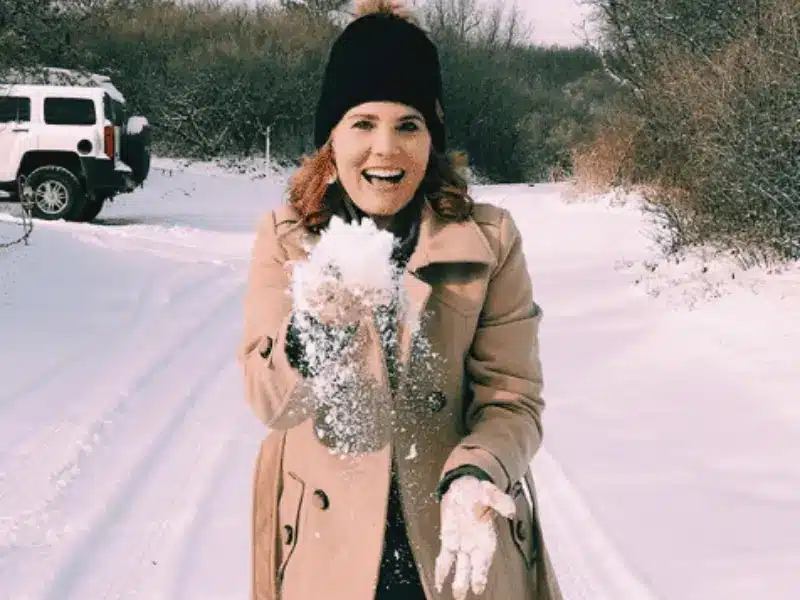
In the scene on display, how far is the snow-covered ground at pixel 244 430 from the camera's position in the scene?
4.67 meters

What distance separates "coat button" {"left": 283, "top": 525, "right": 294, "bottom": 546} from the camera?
1.94 meters

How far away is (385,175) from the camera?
1912mm

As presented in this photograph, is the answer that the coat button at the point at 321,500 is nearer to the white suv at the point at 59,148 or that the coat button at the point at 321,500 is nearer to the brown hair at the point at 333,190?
the brown hair at the point at 333,190

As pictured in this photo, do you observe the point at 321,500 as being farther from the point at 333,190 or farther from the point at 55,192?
the point at 55,192

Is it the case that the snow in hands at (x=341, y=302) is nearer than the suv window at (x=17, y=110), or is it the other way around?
the snow in hands at (x=341, y=302)

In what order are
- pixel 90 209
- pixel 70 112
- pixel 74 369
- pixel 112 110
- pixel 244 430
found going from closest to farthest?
pixel 244 430
pixel 74 369
pixel 70 112
pixel 90 209
pixel 112 110

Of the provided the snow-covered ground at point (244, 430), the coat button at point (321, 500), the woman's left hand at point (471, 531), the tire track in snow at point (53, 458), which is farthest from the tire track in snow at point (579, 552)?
the woman's left hand at point (471, 531)

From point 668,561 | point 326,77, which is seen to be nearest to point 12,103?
point 668,561

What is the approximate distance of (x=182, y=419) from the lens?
677 cm

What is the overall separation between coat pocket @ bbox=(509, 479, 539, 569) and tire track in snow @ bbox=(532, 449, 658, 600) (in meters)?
2.51

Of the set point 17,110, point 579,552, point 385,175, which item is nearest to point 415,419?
point 385,175

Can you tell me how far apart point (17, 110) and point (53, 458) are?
12.7 meters

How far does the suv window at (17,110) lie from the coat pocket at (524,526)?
16.6m

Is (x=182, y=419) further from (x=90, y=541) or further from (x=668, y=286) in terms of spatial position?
(x=668, y=286)
